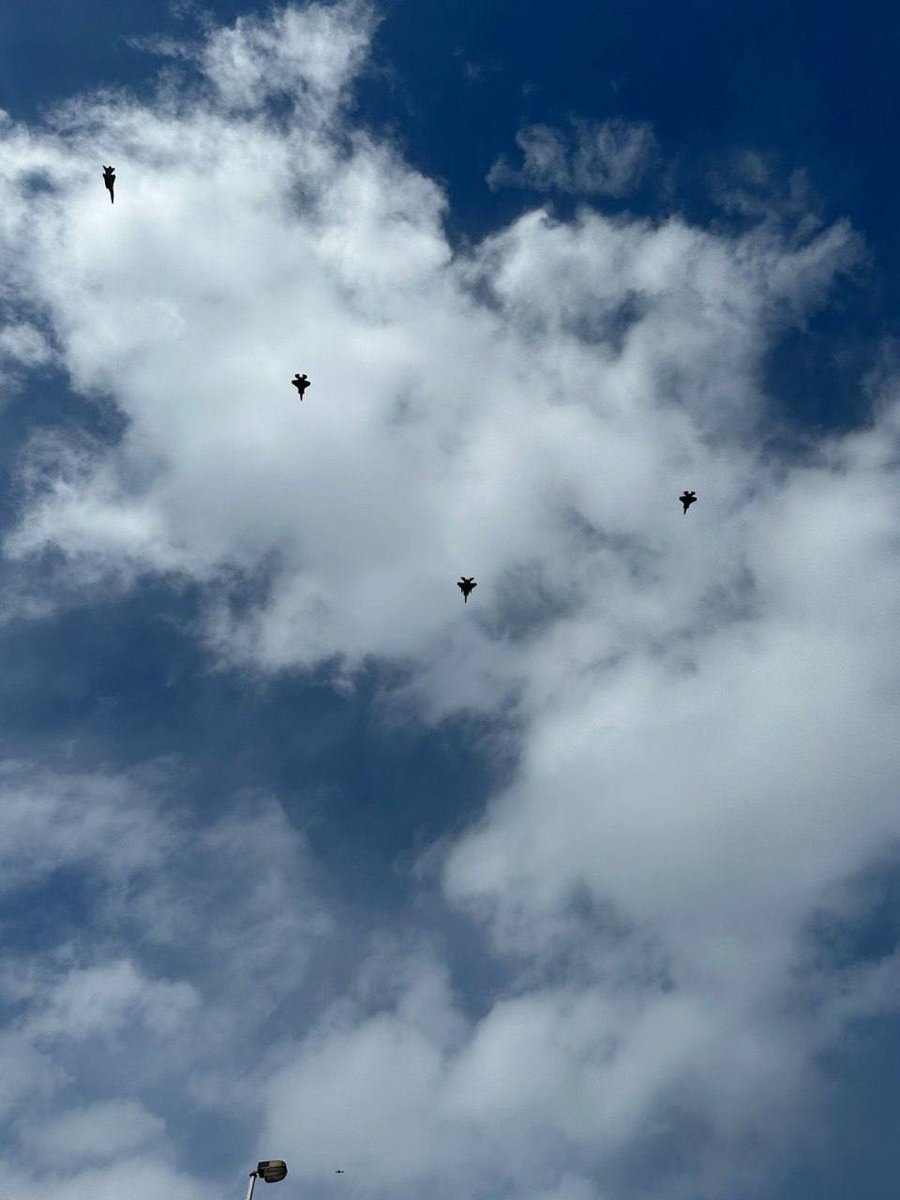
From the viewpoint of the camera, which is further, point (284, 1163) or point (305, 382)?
point (305, 382)

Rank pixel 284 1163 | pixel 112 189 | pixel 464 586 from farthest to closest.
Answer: pixel 464 586 < pixel 112 189 < pixel 284 1163

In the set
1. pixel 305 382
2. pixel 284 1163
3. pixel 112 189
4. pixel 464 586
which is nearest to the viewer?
pixel 284 1163

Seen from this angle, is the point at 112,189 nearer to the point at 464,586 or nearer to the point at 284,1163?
the point at 464,586

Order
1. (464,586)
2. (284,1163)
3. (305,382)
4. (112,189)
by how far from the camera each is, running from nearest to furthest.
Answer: (284,1163)
(112,189)
(305,382)
(464,586)

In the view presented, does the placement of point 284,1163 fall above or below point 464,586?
below

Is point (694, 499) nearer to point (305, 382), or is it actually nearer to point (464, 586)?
point (464, 586)

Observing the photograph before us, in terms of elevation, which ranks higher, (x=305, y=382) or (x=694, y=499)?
(x=305, y=382)

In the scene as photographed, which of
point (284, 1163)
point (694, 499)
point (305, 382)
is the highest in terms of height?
point (305, 382)

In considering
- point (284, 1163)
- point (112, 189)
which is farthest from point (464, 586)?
point (284, 1163)

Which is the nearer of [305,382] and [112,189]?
[112,189]

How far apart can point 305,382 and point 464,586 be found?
37.5 meters

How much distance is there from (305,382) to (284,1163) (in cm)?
9292

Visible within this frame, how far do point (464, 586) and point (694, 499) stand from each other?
116 feet

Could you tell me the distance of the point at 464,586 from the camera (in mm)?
142750
